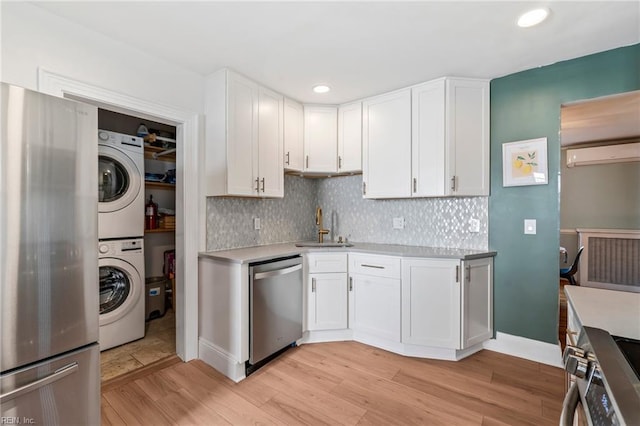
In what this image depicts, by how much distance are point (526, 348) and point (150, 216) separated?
392 cm

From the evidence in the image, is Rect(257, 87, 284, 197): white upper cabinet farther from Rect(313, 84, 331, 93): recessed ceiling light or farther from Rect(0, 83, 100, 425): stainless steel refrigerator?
Rect(0, 83, 100, 425): stainless steel refrigerator

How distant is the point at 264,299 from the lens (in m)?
2.26

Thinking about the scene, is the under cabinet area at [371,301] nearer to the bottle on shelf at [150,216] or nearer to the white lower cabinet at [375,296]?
the white lower cabinet at [375,296]

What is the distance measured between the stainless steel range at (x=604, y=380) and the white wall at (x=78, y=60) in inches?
103

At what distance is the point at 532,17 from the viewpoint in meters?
1.71

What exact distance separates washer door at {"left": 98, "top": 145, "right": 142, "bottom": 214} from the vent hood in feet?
12.6

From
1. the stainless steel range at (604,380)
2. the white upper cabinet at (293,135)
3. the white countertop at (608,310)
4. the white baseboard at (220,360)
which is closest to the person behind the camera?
the stainless steel range at (604,380)

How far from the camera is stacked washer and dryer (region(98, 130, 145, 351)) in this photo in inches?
103

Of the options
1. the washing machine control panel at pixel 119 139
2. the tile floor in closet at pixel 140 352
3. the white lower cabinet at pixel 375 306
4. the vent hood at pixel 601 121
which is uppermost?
the vent hood at pixel 601 121

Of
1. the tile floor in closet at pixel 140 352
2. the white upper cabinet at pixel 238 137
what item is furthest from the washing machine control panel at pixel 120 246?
the white upper cabinet at pixel 238 137

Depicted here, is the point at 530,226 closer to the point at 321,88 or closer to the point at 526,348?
the point at 526,348

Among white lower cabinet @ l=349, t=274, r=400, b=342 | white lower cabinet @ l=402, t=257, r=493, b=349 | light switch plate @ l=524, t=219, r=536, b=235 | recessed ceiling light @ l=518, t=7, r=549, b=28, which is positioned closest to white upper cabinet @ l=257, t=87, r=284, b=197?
white lower cabinet @ l=349, t=274, r=400, b=342

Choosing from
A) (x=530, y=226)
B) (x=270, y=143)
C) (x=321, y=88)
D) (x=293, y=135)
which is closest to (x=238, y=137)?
(x=270, y=143)

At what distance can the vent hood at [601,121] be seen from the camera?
7.84ft
